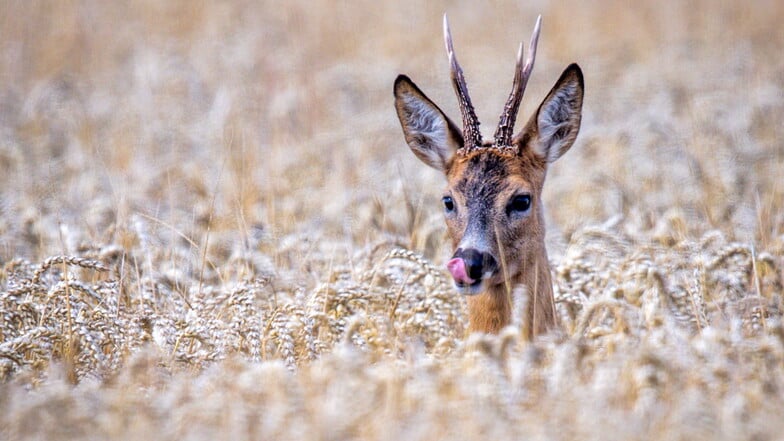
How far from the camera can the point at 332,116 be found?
11.0m

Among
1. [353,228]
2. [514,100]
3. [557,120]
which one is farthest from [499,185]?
[353,228]

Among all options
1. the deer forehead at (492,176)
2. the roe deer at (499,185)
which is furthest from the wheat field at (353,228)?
the deer forehead at (492,176)

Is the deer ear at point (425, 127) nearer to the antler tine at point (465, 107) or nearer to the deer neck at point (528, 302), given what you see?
the antler tine at point (465, 107)

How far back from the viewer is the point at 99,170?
29.7 feet

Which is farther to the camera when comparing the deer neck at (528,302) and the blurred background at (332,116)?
the blurred background at (332,116)

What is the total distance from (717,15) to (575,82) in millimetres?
9307

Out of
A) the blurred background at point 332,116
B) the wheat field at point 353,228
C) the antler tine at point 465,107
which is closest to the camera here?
the wheat field at point 353,228

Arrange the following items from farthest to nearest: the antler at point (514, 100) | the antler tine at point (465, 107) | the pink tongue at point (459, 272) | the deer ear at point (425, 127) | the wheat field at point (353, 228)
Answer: the deer ear at point (425, 127), the antler tine at point (465, 107), the antler at point (514, 100), the pink tongue at point (459, 272), the wheat field at point (353, 228)

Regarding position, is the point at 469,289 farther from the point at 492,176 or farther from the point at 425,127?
the point at 425,127

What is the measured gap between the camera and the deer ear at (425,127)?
226 inches

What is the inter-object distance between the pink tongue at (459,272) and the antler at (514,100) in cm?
82

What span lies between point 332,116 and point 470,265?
6209 millimetres

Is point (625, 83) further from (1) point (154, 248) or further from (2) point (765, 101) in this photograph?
(1) point (154, 248)

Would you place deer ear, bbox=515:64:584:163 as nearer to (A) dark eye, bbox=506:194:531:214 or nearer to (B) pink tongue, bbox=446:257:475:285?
(A) dark eye, bbox=506:194:531:214
